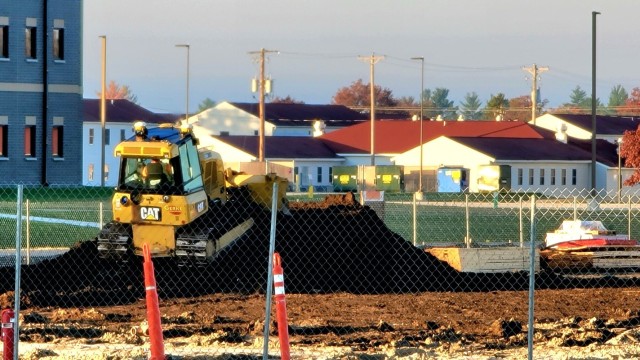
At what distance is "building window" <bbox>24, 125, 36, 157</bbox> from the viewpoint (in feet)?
174

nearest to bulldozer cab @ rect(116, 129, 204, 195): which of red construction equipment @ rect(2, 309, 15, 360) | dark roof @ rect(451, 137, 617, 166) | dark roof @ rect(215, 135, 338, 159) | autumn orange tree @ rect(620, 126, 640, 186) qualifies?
red construction equipment @ rect(2, 309, 15, 360)

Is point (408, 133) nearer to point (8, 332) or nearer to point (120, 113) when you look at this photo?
point (120, 113)

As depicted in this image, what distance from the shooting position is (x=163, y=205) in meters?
23.3

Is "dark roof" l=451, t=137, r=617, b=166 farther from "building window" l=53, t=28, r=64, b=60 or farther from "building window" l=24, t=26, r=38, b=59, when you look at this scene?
"building window" l=24, t=26, r=38, b=59

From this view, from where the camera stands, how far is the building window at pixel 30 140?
2088 inches

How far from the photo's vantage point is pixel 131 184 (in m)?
23.8

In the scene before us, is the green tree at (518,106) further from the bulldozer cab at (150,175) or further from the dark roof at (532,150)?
the bulldozer cab at (150,175)

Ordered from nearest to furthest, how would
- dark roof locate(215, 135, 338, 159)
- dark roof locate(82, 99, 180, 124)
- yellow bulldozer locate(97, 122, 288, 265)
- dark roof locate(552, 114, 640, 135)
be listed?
1. yellow bulldozer locate(97, 122, 288, 265)
2. dark roof locate(215, 135, 338, 159)
3. dark roof locate(82, 99, 180, 124)
4. dark roof locate(552, 114, 640, 135)

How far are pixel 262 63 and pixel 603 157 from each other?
2953 centimetres

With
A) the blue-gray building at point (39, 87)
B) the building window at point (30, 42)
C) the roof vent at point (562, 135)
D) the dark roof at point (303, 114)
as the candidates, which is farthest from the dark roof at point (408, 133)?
the building window at point (30, 42)

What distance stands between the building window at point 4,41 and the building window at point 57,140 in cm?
360

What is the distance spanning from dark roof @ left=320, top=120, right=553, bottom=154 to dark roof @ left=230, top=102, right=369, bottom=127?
16.1 meters

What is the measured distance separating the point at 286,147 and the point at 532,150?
17753mm

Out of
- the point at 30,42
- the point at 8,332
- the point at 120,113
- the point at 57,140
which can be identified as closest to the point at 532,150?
the point at 120,113
